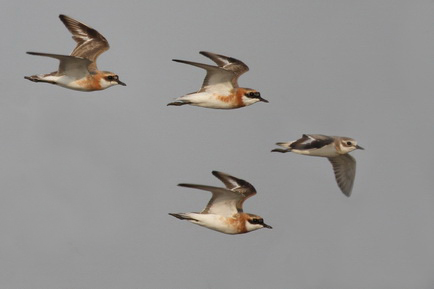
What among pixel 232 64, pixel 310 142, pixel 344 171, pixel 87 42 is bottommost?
pixel 344 171

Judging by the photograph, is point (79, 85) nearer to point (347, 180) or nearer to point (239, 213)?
point (239, 213)

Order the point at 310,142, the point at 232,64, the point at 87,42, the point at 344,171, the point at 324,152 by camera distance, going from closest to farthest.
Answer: the point at 232,64, the point at 87,42, the point at 310,142, the point at 324,152, the point at 344,171

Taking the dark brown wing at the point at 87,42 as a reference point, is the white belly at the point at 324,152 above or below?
below

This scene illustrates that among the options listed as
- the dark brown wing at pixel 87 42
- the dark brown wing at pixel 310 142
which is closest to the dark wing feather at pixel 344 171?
the dark brown wing at pixel 310 142

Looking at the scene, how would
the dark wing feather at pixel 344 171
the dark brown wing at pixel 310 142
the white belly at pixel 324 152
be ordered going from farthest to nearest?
the dark wing feather at pixel 344 171, the dark brown wing at pixel 310 142, the white belly at pixel 324 152

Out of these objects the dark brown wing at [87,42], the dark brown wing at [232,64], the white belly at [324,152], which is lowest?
the white belly at [324,152]

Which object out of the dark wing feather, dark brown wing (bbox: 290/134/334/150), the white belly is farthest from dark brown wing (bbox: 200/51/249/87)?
the dark wing feather

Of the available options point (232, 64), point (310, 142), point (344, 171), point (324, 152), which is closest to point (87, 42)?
point (232, 64)

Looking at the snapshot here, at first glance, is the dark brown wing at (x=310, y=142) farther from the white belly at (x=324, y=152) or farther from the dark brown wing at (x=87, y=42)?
the dark brown wing at (x=87, y=42)

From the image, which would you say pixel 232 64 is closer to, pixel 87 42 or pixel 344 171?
pixel 87 42

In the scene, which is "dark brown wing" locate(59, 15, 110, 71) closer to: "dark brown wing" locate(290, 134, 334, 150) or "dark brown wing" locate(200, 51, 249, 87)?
"dark brown wing" locate(200, 51, 249, 87)

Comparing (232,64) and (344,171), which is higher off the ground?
(232,64)
